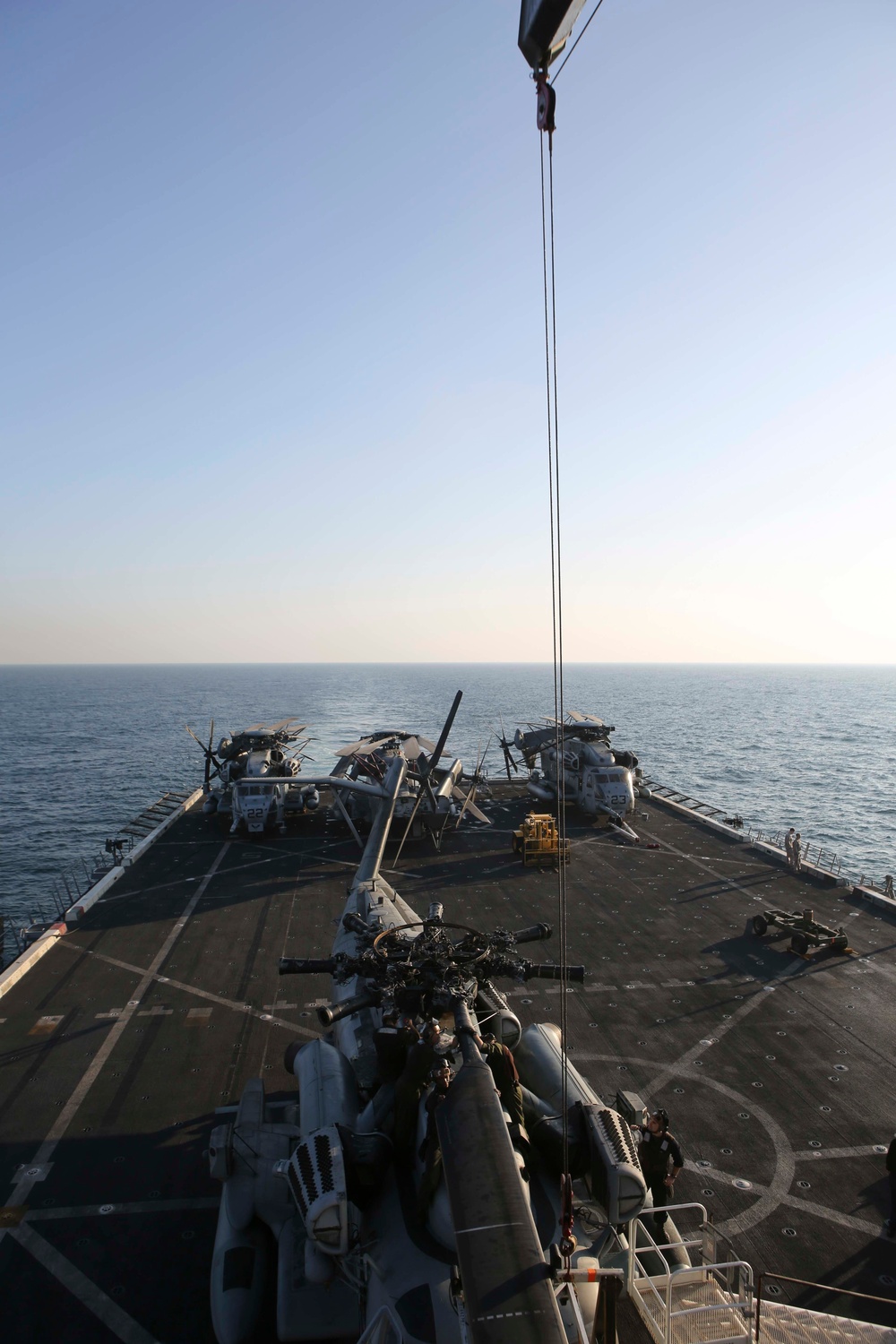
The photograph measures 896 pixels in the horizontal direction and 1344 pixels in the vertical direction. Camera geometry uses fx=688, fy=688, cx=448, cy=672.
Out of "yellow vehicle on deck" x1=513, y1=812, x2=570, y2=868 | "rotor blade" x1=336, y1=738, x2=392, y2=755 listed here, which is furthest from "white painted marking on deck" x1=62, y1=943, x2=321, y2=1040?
"rotor blade" x1=336, y1=738, x2=392, y2=755

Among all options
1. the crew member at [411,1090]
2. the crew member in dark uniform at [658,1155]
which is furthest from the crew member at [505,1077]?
the crew member in dark uniform at [658,1155]

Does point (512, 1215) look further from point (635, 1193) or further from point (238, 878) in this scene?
point (238, 878)

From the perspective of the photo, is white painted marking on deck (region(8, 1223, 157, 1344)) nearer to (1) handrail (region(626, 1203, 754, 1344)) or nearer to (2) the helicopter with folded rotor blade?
(1) handrail (region(626, 1203, 754, 1344))

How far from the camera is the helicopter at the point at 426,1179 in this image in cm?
570

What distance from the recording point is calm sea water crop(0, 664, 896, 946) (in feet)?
171

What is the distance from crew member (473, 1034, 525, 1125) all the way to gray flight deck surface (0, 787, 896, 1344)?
6328mm

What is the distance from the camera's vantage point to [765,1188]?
13.1 meters

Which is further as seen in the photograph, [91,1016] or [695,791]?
[695,791]

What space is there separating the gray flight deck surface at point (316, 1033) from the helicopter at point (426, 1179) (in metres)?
2.07

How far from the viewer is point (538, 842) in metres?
33.6

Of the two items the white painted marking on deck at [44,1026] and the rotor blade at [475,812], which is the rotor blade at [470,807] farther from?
the white painted marking on deck at [44,1026]

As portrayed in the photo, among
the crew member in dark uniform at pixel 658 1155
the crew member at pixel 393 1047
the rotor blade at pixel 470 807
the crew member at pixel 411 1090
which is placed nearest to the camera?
the crew member at pixel 411 1090

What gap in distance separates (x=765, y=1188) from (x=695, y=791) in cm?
5689

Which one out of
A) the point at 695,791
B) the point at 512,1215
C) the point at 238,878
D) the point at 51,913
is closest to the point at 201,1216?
the point at 512,1215
